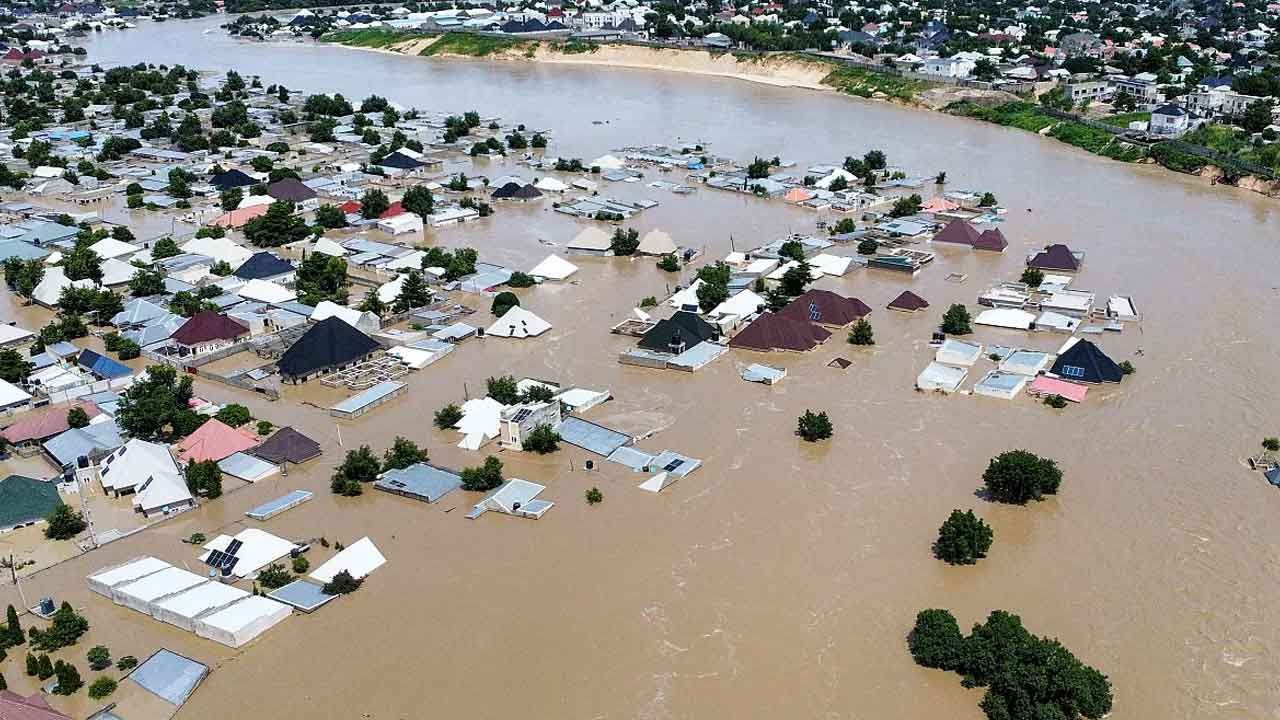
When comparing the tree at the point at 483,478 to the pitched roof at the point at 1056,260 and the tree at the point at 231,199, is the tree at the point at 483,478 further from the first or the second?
the tree at the point at 231,199

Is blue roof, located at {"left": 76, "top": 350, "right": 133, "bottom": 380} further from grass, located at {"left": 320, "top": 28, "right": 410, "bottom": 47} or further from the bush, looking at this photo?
Result: grass, located at {"left": 320, "top": 28, "right": 410, "bottom": 47}

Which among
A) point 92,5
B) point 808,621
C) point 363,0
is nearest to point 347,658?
point 808,621

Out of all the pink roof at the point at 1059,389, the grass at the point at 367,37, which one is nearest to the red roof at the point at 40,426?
the pink roof at the point at 1059,389

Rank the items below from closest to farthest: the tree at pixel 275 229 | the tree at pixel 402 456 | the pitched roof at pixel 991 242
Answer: the tree at pixel 402 456 < the pitched roof at pixel 991 242 < the tree at pixel 275 229

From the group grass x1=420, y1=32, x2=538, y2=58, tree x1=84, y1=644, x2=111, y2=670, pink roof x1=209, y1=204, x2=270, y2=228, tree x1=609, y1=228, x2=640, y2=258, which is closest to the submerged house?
tree x1=84, y1=644, x2=111, y2=670

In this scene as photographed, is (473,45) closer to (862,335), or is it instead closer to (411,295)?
(411,295)

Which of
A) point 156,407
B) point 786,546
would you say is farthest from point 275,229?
point 786,546
